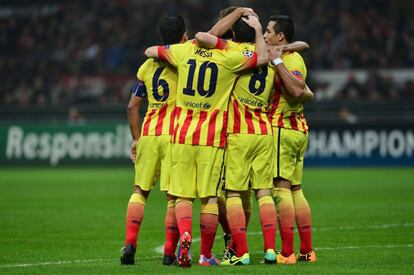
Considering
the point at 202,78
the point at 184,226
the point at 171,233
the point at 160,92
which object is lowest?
the point at 171,233

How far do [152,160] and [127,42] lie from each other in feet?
87.9

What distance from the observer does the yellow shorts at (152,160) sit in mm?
9609

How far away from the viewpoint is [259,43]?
370 inches

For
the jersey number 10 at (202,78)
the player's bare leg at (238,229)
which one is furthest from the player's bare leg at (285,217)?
the jersey number 10 at (202,78)

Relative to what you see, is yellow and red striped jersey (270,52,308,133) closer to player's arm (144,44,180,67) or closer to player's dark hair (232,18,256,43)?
player's dark hair (232,18,256,43)

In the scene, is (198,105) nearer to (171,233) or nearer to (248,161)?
(248,161)

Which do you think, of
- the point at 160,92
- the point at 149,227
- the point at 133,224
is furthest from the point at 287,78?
the point at 149,227

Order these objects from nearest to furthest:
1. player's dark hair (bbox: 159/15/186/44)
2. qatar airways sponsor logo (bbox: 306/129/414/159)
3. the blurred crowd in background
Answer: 1. player's dark hair (bbox: 159/15/186/44)
2. qatar airways sponsor logo (bbox: 306/129/414/159)
3. the blurred crowd in background

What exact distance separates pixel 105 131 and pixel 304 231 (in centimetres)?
1998

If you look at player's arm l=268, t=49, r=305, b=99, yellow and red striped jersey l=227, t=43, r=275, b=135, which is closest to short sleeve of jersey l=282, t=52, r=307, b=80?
player's arm l=268, t=49, r=305, b=99

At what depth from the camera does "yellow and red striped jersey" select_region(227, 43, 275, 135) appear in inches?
372

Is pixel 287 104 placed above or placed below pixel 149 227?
above

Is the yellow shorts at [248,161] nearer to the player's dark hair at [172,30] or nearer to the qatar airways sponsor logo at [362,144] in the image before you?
the player's dark hair at [172,30]

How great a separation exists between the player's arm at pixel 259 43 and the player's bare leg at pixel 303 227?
142cm
